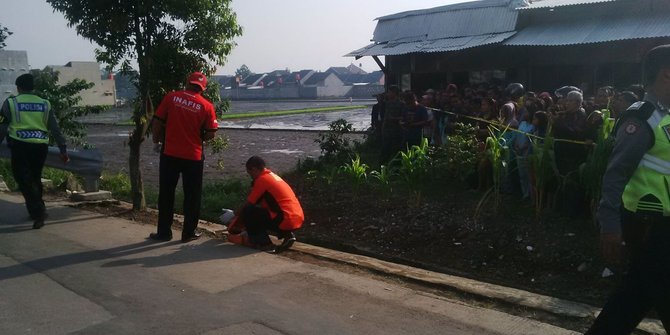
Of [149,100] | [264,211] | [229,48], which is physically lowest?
[264,211]

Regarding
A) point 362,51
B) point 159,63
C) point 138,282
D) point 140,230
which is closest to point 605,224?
point 138,282

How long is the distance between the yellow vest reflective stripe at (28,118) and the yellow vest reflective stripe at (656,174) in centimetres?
657

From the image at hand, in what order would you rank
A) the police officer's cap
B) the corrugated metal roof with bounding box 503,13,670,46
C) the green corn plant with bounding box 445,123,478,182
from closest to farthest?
the green corn plant with bounding box 445,123,478,182 → the police officer's cap → the corrugated metal roof with bounding box 503,13,670,46

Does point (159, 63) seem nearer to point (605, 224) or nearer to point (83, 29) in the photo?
point (83, 29)

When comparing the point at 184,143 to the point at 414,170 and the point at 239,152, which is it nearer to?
the point at 414,170

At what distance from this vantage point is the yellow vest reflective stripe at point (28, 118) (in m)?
7.11

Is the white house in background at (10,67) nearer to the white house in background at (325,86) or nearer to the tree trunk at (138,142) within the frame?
the tree trunk at (138,142)

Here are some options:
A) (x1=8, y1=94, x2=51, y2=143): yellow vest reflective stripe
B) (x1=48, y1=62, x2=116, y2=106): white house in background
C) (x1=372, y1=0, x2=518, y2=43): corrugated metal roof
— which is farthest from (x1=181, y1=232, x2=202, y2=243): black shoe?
(x1=48, y1=62, x2=116, y2=106): white house in background

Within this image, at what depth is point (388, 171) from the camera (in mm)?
7953

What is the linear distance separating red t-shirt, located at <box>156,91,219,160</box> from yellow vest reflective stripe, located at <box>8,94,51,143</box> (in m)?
1.80

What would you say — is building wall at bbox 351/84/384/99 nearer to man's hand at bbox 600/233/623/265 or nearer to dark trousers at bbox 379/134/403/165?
dark trousers at bbox 379/134/403/165

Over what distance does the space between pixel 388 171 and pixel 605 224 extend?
486 cm

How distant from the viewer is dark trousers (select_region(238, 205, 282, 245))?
20.7 feet

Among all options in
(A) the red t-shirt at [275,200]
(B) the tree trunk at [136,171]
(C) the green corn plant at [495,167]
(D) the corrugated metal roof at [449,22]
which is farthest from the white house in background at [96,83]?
(C) the green corn plant at [495,167]
